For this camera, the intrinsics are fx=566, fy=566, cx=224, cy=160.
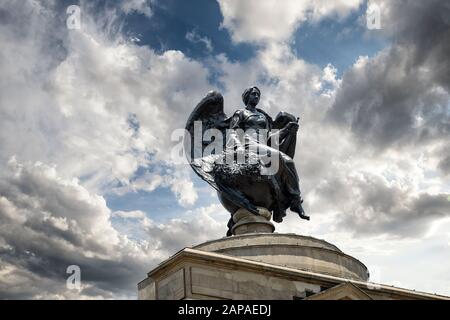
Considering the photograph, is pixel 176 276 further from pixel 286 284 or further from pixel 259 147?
pixel 259 147

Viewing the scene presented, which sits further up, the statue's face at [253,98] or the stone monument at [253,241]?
the statue's face at [253,98]

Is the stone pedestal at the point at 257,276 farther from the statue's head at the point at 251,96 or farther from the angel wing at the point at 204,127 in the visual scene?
the statue's head at the point at 251,96

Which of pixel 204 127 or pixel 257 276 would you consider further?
pixel 204 127

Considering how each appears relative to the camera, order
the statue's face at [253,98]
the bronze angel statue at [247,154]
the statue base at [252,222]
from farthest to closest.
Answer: the statue's face at [253,98]
the bronze angel statue at [247,154]
the statue base at [252,222]

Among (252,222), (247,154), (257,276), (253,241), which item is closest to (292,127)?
(247,154)

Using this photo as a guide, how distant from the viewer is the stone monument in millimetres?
14977

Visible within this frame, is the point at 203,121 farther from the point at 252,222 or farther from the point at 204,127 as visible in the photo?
the point at 252,222

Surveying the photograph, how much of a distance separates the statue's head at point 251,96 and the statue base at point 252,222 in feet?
18.0

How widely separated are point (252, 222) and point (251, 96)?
6.35 m

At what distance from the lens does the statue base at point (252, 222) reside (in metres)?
21.5

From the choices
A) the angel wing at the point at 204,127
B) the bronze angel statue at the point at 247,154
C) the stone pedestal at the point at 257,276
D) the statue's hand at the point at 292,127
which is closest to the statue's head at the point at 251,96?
the bronze angel statue at the point at 247,154

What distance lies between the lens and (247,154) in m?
22.0
